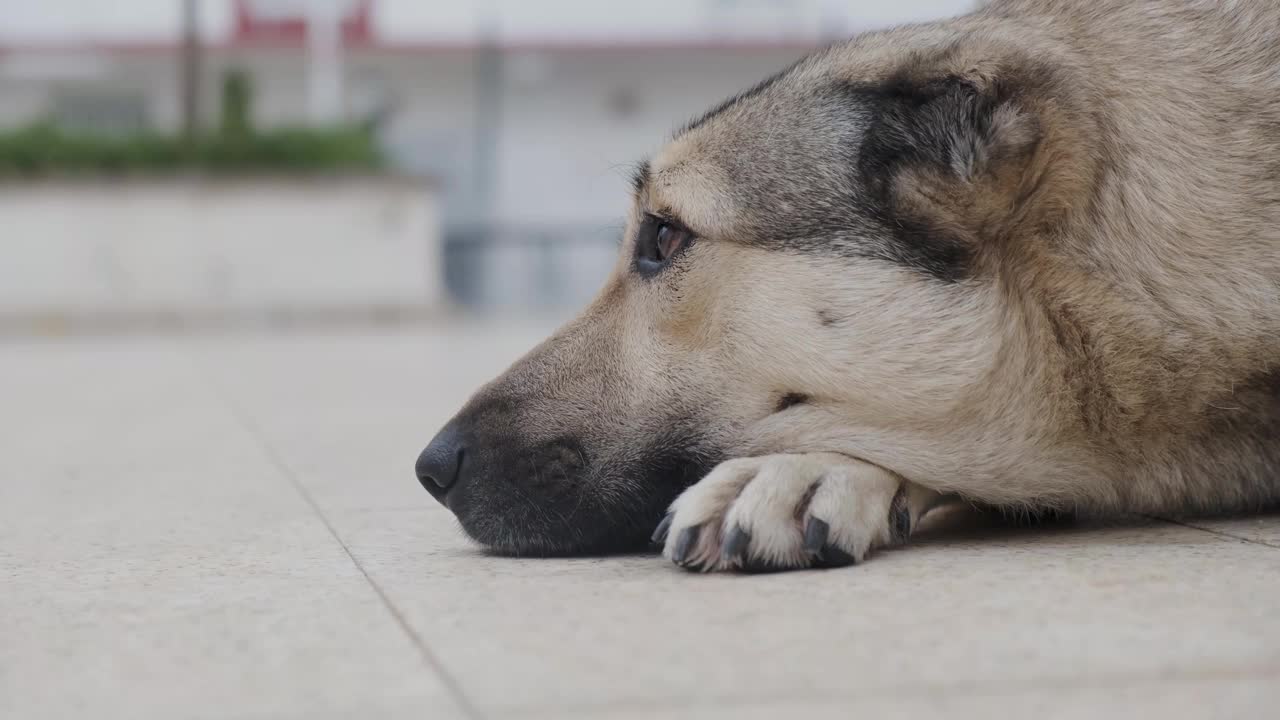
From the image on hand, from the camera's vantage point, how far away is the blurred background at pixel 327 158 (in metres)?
18.3

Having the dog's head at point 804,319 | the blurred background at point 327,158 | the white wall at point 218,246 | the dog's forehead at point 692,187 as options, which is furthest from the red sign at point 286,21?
the dog's head at point 804,319

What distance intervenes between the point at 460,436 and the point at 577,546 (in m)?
0.28

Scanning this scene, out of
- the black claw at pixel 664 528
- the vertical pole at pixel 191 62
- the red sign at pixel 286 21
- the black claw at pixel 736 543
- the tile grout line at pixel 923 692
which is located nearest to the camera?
the tile grout line at pixel 923 692

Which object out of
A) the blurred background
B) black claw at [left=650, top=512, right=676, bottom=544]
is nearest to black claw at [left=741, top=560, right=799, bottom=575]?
black claw at [left=650, top=512, right=676, bottom=544]

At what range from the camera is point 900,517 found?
2.52 meters

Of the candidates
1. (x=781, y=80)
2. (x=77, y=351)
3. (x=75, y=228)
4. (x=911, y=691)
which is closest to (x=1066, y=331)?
(x=781, y=80)

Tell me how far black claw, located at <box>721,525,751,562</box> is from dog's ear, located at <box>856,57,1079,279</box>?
0.59 meters

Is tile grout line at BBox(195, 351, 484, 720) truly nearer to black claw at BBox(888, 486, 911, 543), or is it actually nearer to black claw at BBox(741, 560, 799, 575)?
black claw at BBox(741, 560, 799, 575)

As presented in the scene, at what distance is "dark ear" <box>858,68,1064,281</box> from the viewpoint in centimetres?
246

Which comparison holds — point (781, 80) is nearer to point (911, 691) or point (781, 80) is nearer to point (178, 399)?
point (911, 691)

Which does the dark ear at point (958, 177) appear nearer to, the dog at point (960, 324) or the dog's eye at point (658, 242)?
the dog at point (960, 324)

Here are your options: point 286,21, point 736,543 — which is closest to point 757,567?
point 736,543

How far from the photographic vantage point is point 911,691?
1.58 meters

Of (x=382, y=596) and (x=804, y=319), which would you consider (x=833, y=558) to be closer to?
(x=804, y=319)
